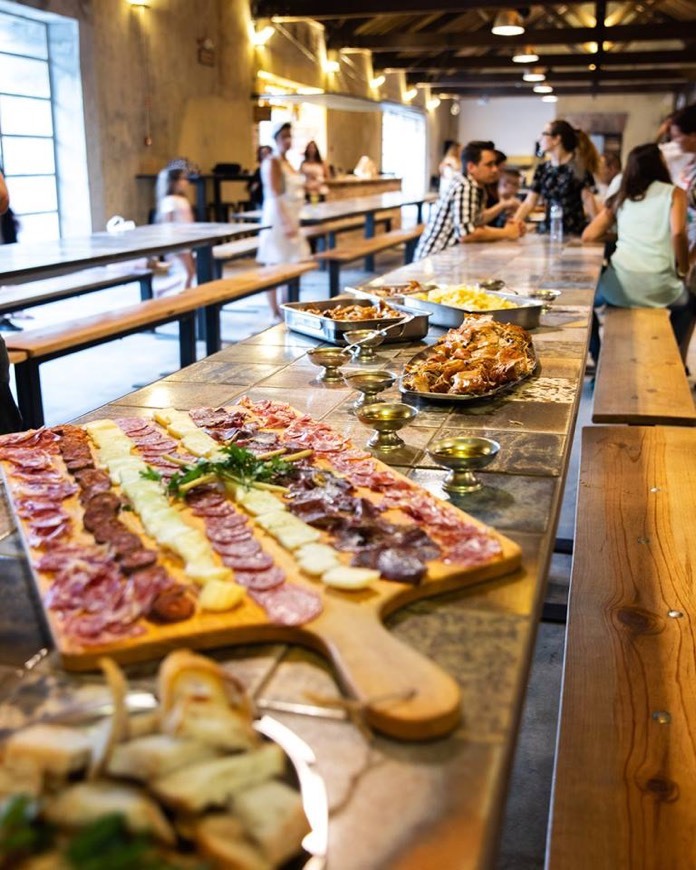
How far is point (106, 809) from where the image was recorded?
70cm

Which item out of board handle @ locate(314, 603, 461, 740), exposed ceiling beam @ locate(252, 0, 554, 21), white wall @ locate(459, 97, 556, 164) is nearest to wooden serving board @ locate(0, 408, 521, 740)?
board handle @ locate(314, 603, 461, 740)

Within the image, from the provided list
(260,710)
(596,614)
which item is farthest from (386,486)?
(596,614)

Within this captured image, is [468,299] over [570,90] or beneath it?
beneath

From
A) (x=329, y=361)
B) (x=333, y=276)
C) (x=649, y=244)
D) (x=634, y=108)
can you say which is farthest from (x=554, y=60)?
(x=329, y=361)

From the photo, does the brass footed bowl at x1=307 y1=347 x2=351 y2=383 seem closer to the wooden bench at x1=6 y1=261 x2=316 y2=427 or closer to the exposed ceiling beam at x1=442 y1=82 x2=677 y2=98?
the wooden bench at x1=6 y1=261 x2=316 y2=427

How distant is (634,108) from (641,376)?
2200 centimetres

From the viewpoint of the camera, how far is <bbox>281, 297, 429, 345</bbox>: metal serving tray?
2.67 metres

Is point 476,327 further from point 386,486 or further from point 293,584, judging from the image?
point 293,584

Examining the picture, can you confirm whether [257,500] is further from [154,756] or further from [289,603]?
[154,756]

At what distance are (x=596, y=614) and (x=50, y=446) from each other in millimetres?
1210

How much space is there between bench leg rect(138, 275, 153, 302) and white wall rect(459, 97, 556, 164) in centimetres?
1911

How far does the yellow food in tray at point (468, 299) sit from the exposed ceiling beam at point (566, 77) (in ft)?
55.7

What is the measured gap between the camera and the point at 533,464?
1.68 metres

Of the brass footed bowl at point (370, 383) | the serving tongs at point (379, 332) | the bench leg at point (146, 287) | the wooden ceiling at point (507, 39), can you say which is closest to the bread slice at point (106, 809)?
the brass footed bowl at point (370, 383)
